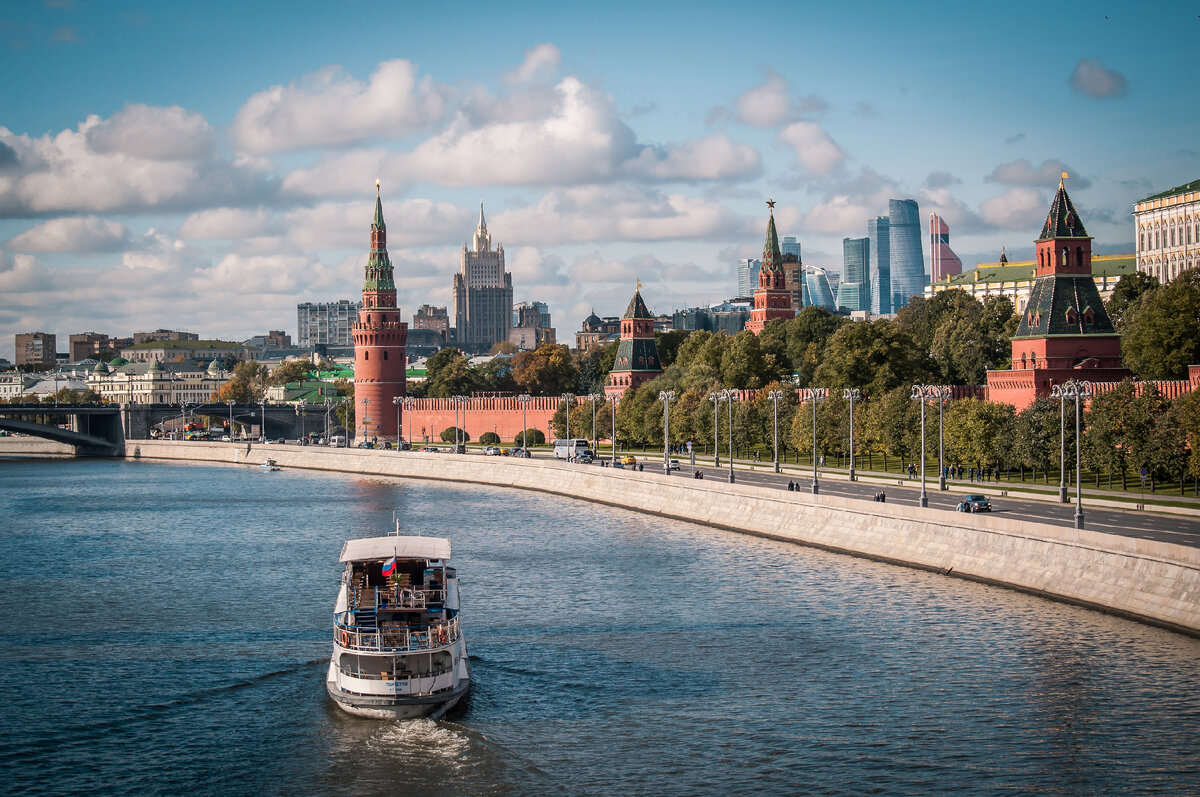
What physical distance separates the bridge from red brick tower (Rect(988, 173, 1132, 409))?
292ft

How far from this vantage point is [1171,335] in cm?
8344

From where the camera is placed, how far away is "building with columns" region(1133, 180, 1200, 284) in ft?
452

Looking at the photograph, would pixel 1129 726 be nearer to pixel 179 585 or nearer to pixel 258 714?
pixel 258 714

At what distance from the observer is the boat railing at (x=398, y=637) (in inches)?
1205

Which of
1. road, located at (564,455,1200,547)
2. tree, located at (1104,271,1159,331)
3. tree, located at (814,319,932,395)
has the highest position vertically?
tree, located at (1104,271,1159,331)

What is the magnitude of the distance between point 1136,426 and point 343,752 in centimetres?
4563

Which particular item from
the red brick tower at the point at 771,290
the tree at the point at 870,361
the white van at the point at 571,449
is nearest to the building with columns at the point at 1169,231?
the red brick tower at the point at 771,290

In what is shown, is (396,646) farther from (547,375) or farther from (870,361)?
(547,375)

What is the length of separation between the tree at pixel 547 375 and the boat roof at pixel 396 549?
119 m

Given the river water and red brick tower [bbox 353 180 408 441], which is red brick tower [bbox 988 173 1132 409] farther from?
red brick tower [bbox 353 180 408 441]

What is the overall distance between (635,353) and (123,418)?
182 ft

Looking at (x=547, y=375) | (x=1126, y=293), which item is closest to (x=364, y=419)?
(x=547, y=375)

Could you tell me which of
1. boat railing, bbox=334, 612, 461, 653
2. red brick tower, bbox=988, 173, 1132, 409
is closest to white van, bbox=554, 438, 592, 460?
red brick tower, bbox=988, 173, 1132, 409

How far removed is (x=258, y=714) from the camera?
99.7 ft
